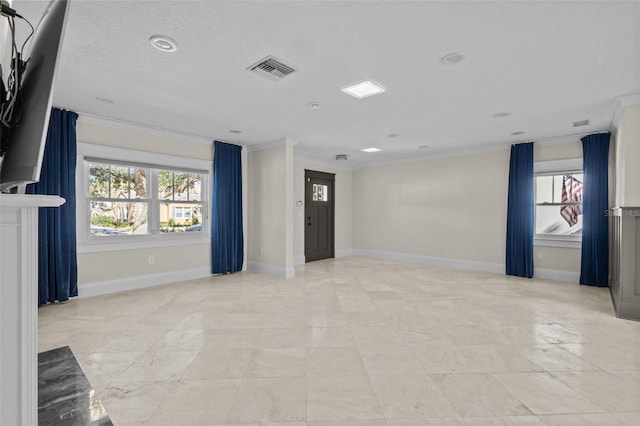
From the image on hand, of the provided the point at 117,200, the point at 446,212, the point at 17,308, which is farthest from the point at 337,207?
the point at 17,308

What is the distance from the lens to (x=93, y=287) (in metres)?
4.29

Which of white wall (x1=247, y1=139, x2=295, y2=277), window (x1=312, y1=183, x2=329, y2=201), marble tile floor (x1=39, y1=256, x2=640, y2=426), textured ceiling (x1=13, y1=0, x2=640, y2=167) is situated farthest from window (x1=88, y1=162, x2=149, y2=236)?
window (x1=312, y1=183, x2=329, y2=201)

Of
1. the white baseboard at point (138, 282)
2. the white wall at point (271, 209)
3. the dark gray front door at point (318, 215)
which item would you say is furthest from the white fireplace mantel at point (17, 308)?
the dark gray front door at point (318, 215)

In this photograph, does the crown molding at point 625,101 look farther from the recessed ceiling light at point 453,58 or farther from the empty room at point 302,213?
the recessed ceiling light at point 453,58

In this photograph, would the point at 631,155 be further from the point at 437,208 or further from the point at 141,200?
the point at 141,200

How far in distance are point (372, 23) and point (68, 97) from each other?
376cm

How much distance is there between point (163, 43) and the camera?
94.5 inches

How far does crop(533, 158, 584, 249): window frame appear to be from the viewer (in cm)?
520

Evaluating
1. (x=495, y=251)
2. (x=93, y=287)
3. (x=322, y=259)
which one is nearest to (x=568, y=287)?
(x=495, y=251)

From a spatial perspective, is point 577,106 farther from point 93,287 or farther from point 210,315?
point 93,287

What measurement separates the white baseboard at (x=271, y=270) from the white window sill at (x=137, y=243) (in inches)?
41.4

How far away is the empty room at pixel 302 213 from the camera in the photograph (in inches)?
71.4

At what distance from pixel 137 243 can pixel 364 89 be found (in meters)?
4.21

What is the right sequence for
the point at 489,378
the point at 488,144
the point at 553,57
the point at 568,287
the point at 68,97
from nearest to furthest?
the point at 489,378, the point at 553,57, the point at 68,97, the point at 568,287, the point at 488,144
